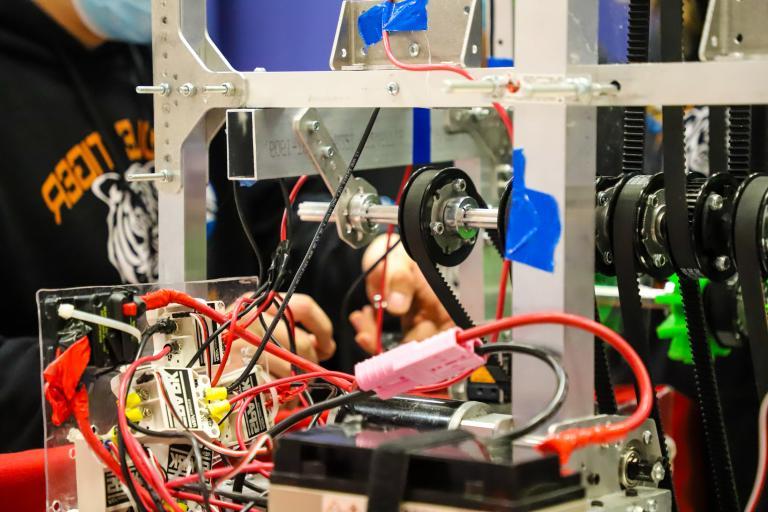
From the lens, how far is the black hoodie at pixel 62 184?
190 cm

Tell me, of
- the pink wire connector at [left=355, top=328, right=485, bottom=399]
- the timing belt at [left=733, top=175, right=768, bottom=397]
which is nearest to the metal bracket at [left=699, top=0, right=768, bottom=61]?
the timing belt at [left=733, top=175, right=768, bottom=397]

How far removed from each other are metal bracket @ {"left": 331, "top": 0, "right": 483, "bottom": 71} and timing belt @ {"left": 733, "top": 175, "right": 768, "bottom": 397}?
34 cm

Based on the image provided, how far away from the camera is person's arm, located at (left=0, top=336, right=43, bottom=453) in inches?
68.9

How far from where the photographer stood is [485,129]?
174 centimetres

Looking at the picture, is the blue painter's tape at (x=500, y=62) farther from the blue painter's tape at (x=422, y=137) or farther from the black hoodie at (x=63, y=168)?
the black hoodie at (x=63, y=168)

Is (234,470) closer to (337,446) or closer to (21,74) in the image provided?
(337,446)

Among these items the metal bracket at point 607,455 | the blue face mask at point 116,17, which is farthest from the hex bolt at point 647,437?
the blue face mask at point 116,17

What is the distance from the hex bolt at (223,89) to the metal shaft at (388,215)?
163mm

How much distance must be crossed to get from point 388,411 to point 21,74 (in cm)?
134

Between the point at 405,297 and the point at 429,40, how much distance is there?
0.79 m

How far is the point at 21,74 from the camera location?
6.48ft

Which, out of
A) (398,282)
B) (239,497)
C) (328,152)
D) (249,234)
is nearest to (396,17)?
(328,152)

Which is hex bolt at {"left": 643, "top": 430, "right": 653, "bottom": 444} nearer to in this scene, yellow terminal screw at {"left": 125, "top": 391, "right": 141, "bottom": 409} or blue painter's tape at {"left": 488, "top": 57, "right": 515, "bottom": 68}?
yellow terminal screw at {"left": 125, "top": 391, "right": 141, "bottom": 409}

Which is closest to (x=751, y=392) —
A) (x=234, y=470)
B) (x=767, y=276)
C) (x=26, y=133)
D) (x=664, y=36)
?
(x=767, y=276)
